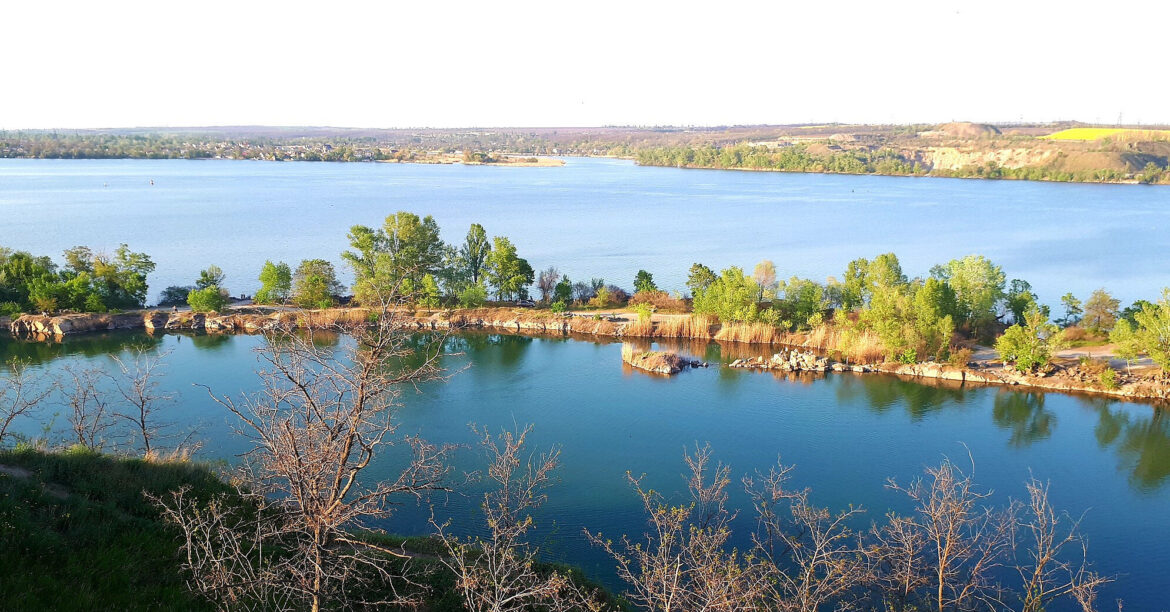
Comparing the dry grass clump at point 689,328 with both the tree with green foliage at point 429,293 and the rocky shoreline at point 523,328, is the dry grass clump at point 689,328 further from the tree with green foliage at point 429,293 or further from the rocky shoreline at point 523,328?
the tree with green foliage at point 429,293

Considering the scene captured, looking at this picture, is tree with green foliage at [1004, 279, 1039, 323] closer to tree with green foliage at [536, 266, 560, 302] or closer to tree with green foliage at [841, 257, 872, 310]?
tree with green foliage at [841, 257, 872, 310]

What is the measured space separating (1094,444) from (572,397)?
15.8 m

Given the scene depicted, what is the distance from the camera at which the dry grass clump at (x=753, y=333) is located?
32312 millimetres

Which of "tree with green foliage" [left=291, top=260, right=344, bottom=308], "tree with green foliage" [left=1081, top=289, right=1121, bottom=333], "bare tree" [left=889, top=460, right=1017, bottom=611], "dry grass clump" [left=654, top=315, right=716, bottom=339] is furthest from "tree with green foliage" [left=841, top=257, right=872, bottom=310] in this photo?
"tree with green foliage" [left=291, top=260, right=344, bottom=308]

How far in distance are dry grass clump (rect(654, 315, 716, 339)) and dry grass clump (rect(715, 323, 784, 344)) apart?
798 millimetres

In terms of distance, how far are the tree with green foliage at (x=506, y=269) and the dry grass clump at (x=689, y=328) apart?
8.02 m

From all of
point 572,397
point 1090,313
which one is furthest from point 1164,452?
point 572,397

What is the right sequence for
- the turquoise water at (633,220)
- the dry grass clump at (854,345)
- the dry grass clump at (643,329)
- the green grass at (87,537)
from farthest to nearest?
the turquoise water at (633,220) → the dry grass clump at (643,329) → the dry grass clump at (854,345) → the green grass at (87,537)

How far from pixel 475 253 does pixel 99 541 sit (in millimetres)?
28848

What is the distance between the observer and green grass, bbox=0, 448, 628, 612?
8281 millimetres

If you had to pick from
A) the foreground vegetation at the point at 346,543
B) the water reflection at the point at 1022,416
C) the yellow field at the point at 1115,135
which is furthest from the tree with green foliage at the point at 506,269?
the yellow field at the point at 1115,135

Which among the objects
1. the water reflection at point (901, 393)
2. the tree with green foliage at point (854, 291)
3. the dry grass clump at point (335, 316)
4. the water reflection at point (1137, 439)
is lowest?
the water reflection at point (1137, 439)

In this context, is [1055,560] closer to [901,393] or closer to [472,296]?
[901,393]

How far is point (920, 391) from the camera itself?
26391 millimetres
